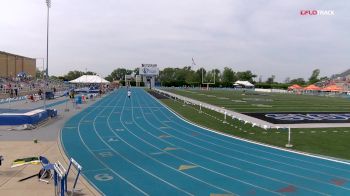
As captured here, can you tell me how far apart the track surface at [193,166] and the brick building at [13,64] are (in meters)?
51.0

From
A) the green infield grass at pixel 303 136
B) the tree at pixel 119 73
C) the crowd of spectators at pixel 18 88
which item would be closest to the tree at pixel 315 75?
the tree at pixel 119 73

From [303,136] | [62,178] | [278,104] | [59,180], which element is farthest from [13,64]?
[62,178]

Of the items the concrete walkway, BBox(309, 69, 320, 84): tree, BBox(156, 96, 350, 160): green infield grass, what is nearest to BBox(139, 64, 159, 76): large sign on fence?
BBox(309, 69, 320, 84): tree

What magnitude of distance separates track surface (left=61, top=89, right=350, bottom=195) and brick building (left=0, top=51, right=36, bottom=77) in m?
51.0

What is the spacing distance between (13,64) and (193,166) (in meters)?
65.9

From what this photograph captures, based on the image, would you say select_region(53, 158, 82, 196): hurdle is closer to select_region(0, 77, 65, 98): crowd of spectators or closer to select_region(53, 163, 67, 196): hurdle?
select_region(53, 163, 67, 196): hurdle

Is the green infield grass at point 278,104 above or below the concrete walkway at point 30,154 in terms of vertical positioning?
above

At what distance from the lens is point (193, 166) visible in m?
12.3

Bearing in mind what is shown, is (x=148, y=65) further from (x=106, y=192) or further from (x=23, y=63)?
(x=106, y=192)

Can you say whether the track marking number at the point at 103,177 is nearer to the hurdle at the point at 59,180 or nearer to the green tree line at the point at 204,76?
the hurdle at the point at 59,180

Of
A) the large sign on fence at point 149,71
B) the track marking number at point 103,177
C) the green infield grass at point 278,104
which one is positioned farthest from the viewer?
the large sign on fence at point 149,71

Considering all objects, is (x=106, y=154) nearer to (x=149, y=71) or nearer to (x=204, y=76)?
(x=149, y=71)

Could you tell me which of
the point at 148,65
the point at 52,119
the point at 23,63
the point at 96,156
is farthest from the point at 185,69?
the point at 96,156

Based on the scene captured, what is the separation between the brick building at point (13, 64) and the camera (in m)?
62.8
